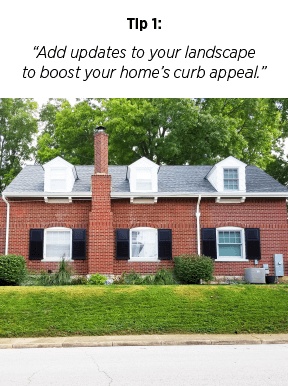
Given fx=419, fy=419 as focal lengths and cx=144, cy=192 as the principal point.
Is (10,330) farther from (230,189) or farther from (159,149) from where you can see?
(159,149)

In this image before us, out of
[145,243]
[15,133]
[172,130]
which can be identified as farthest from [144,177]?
[15,133]

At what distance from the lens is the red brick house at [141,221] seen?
59.5ft

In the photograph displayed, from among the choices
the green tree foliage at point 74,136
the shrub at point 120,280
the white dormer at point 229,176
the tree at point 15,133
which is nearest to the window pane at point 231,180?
the white dormer at point 229,176

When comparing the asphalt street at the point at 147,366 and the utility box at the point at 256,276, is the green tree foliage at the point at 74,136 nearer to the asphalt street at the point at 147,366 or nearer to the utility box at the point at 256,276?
the utility box at the point at 256,276

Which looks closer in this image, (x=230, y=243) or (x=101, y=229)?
(x=101, y=229)

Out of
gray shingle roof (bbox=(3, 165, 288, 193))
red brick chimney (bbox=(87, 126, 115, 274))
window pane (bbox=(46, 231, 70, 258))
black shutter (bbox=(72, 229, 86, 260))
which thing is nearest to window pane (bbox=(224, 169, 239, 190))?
gray shingle roof (bbox=(3, 165, 288, 193))

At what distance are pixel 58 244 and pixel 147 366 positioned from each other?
11.9 metres

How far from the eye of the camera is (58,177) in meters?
18.8

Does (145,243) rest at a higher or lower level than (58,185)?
lower

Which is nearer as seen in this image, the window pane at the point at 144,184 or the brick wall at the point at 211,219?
the brick wall at the point at 211,219

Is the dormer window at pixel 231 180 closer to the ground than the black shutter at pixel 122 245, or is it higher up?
higher up

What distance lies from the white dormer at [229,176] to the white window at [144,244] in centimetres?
363

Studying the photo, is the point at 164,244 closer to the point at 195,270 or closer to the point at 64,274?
the point at 195,270

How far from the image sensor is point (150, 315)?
11.6 m
